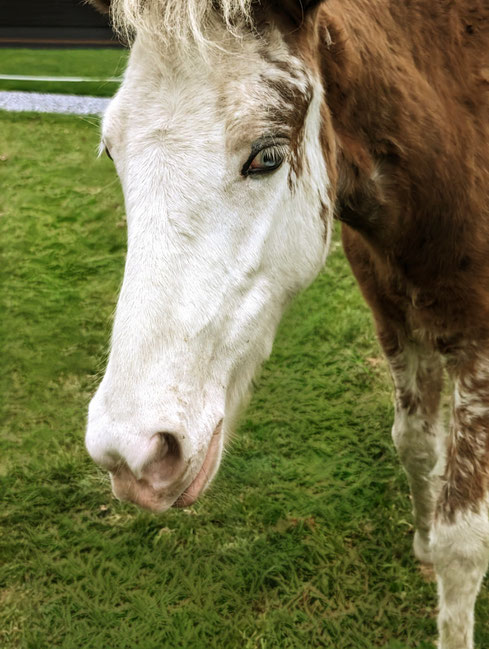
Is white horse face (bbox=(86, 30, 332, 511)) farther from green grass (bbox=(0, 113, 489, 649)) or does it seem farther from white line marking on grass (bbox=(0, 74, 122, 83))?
white line marking on grass (bbox=(0, 74, 122, 83))

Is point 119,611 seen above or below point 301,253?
below

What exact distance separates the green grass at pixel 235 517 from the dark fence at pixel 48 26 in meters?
4.95

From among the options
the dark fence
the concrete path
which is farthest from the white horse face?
the dark fence

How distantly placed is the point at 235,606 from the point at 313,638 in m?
0.36

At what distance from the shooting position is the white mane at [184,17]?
5.05 feet

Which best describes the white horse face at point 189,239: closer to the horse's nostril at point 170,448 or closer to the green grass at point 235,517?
the horse's nostril at point 170,448

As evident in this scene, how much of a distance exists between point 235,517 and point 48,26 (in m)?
7.62

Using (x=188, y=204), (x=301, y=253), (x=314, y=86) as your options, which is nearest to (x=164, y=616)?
(x=301, y=253)

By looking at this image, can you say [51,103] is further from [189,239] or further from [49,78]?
[189,239]

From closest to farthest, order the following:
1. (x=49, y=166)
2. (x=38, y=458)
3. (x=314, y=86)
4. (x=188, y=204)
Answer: (x=188, y=204) → (x=314, y=86) → (x=38, y=458) → (x=49, y=166)

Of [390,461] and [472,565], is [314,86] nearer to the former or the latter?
[472,565]

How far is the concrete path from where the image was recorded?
7.76 m

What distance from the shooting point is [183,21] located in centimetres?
155

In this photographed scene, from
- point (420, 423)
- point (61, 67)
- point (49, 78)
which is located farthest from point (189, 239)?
point (61, 67)
